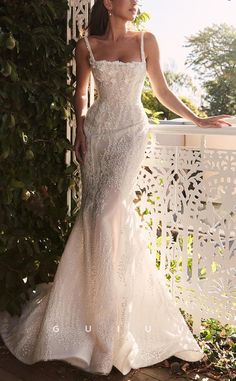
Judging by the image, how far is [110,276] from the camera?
7.62 ft

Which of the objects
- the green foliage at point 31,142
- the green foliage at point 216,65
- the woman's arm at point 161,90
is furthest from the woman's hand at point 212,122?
the green foliage at point 216,65

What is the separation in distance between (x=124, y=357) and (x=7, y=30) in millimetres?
1662

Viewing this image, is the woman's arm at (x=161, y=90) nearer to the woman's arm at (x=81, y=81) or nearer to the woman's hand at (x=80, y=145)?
the woman's arm at (x=81, y=81)

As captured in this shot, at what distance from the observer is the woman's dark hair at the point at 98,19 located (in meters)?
2.61

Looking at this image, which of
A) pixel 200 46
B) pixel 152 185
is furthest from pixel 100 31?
pixel 200 46

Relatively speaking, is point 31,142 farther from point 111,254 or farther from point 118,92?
point 111,254

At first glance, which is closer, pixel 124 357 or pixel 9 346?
pixel 124 357

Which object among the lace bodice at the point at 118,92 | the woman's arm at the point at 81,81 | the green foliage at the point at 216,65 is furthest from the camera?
the green foliage at the point at 216,65

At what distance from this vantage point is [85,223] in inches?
96.0

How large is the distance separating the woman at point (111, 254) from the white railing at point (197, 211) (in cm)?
17

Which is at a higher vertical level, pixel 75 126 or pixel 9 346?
pixel 75 126

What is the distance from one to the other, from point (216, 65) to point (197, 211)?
936 inches

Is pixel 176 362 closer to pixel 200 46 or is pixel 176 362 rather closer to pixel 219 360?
pixel 219 360

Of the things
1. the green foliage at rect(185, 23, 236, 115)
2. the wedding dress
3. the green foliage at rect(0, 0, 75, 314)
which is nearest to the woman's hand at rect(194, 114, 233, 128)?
the wedding dress
